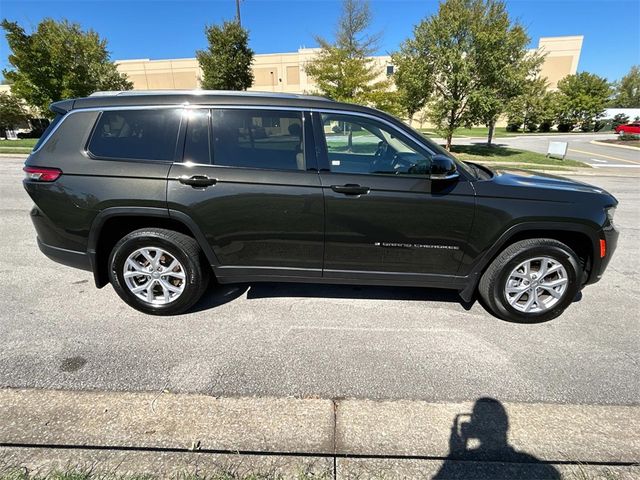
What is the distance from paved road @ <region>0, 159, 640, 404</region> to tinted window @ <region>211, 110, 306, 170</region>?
1.41 metres

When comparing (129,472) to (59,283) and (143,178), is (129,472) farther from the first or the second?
(59,283)

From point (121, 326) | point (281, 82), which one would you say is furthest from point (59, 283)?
point (281, 82)

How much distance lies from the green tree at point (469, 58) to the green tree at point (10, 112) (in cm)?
3613

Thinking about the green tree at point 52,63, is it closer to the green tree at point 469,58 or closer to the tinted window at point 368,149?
the green tree at point 469,58

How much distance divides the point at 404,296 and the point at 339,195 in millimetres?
1448

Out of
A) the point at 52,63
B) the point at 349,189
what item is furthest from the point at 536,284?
the point at 52,63

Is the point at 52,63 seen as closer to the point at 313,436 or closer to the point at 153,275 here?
the point at 153,275

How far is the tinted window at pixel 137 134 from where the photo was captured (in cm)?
290

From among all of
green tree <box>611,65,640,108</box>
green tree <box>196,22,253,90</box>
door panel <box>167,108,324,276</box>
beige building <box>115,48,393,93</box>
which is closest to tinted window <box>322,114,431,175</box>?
door panel <box>167,108,324,276</box>

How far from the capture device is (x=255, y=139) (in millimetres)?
2898

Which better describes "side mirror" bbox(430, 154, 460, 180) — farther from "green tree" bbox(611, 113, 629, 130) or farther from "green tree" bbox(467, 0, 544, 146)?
"green tree" bbox(611, 113, 629, 130)

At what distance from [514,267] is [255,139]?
2.49m

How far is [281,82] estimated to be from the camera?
59.4 m

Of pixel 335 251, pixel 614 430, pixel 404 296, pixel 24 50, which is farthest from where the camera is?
pixel 24 50
